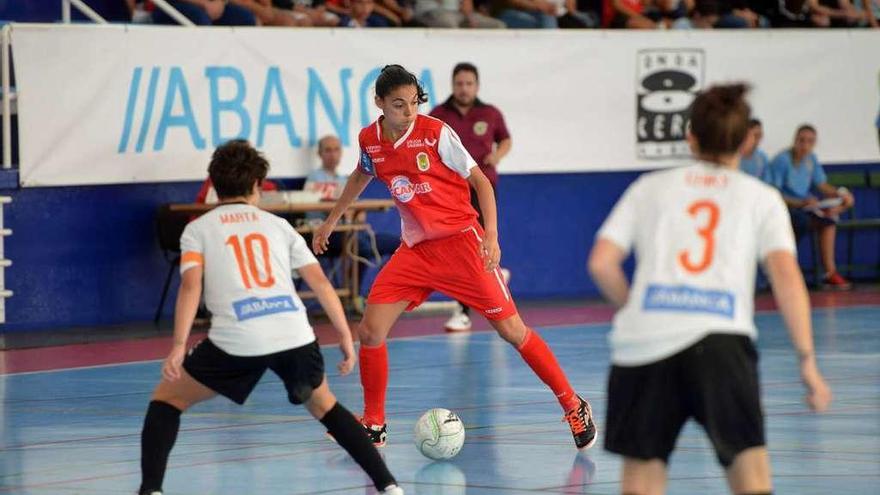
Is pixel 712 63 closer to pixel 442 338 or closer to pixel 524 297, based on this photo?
pixel 524 297

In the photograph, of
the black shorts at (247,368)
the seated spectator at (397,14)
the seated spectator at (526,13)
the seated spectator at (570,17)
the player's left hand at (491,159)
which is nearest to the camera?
the black shorts at (247,368)

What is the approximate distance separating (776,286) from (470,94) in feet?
28.5

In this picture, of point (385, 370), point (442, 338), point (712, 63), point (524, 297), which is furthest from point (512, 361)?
point (712, 63)

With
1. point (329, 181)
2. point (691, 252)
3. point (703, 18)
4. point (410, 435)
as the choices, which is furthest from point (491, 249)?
point (703, 18)

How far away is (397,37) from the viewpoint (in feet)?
51.0

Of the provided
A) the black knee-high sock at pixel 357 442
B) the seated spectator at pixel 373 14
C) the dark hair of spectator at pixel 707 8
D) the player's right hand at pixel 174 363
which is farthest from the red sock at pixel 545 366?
the dark hair of spectator at pixel 707 8

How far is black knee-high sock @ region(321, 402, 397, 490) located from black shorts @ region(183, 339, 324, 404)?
0.18 metres

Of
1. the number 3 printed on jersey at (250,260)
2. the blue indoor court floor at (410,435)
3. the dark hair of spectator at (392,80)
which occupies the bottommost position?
the blue indoor court floor at (410,435)

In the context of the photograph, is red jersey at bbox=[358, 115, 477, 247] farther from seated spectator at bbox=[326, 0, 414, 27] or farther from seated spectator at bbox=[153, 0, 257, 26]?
seated spectator at bbox=[326, 0, 414, 27]

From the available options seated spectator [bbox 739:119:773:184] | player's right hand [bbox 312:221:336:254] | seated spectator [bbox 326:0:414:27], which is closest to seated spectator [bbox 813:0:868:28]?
seated spectator [bbox 739:119:773:184]

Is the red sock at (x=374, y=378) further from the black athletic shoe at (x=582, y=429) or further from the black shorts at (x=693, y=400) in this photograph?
the black shorts at (x=693, y=400)

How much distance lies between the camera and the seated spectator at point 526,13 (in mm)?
17031

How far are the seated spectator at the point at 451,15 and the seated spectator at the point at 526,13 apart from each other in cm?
28

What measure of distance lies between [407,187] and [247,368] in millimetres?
2179
